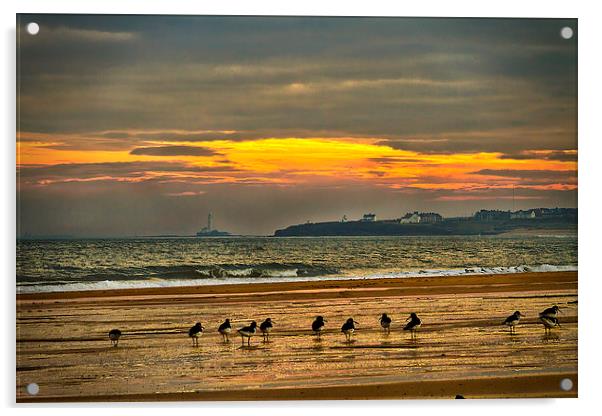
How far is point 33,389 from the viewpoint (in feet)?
11.5

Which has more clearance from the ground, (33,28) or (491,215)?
(33,28)

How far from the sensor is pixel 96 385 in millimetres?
3533

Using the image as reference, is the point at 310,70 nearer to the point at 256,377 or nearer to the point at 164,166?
the point at 164,166

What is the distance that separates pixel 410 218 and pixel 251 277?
0.72 m

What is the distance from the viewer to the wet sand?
3.53m

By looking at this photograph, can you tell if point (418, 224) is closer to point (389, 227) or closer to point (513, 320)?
point (389, 227)

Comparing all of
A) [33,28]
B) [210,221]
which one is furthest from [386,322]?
[33,28]

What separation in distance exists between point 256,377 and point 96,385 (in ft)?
2.16

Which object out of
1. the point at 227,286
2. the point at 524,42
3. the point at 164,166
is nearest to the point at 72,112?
the point at 164,166

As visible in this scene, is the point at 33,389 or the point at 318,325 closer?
the point at 33,389

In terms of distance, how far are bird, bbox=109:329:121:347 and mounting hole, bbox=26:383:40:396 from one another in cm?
35

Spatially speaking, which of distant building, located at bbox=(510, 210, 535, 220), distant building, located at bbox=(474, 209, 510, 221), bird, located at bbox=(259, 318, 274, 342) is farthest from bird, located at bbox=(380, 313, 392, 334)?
distant building, located at bbox=(510, 210, 535, 220)

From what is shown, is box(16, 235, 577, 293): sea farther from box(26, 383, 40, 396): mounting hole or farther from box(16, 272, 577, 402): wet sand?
box(26, 383, 40, 396): mounting hole

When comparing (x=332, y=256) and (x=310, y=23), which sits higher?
(x=310, y=23)
